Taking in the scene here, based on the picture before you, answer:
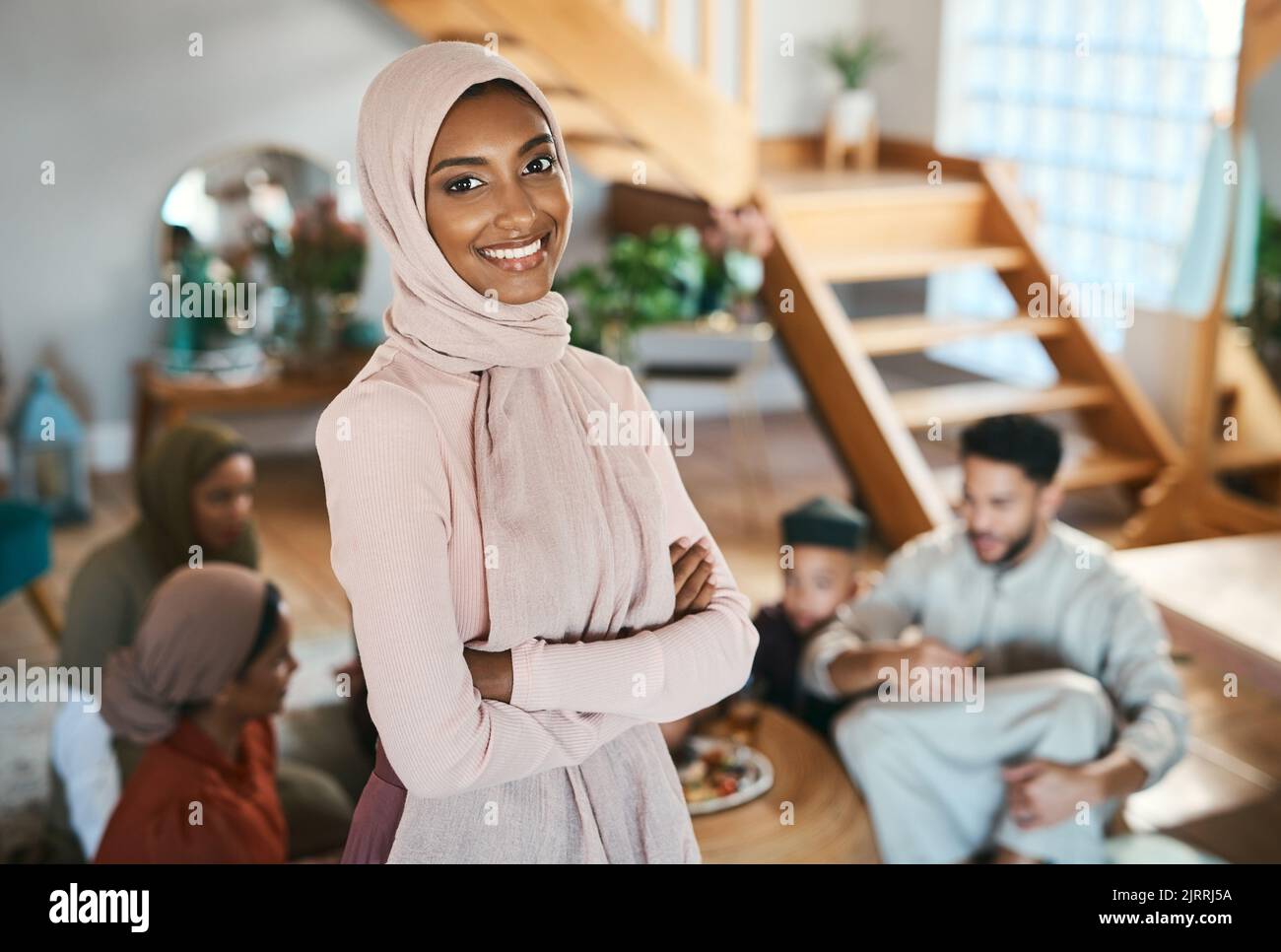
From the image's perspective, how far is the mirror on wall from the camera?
14.4ft

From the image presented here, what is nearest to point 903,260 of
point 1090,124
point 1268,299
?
point 1268,299

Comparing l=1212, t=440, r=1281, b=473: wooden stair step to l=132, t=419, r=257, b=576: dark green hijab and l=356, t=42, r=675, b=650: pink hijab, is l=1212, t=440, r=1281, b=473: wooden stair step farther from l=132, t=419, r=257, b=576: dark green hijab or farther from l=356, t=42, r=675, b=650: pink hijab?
l=356, t=42, r=675, b=650: pink hijab

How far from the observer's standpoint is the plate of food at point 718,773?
1.74m

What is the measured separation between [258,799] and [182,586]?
291 mm

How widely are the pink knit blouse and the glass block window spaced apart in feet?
11.9

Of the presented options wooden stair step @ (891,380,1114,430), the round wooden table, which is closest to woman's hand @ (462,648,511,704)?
the round wooden table

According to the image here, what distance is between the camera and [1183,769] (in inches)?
107

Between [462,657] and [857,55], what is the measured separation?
508cm

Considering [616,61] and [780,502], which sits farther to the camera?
[780,502]

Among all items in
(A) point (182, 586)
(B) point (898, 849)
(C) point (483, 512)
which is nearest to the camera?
(C) point (483, 512)

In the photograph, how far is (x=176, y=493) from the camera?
2.16 meters

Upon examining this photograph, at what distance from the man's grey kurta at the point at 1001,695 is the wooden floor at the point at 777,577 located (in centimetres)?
52
